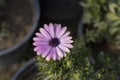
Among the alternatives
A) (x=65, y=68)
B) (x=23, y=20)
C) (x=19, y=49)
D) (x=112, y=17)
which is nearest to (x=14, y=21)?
(x=23, y=20)

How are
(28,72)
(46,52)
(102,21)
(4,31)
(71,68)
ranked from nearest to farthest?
(46,52) < (71,68) < (28,72) < (102,21) < (4,31)

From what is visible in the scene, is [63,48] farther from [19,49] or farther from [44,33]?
[19,49]

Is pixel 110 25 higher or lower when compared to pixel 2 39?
lower

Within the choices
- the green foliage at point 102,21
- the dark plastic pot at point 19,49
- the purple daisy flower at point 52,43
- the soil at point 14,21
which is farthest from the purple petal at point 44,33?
the soil at point 14,21

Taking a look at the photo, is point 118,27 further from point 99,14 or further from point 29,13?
point 29,13

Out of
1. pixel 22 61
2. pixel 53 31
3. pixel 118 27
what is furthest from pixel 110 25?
pixel 53 31

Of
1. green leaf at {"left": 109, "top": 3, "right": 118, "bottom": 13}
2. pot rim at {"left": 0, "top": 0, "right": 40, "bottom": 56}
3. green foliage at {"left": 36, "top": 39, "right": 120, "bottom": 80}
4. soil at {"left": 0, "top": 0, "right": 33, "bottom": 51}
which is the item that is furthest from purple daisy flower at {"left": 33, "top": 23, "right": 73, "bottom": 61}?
soil at {"left": 0, "top": 0, "right": 33, "bottom": 51}
